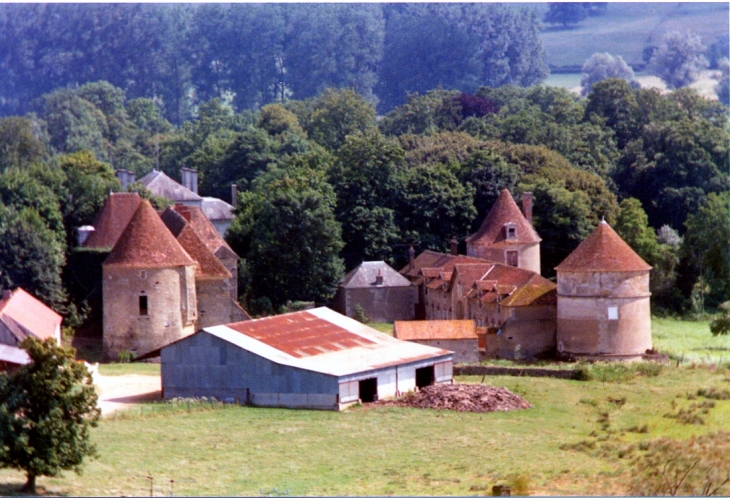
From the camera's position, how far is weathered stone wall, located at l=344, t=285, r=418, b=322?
57.8 meters

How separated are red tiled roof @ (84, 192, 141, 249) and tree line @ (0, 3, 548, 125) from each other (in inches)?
376

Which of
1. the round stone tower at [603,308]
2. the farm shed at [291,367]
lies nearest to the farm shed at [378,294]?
the round stone tower at [603,308]

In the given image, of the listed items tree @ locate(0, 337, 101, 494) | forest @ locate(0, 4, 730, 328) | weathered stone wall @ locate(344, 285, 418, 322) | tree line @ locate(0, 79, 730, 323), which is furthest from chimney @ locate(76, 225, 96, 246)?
tree @ locate(0, 337, 101, 494)

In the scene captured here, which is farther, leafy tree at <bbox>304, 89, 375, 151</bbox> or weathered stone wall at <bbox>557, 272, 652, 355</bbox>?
leafy tree at <bbox>304, 89, 375, 151</bbox>

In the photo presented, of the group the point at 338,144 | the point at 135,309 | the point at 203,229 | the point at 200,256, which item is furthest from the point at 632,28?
the point at 135,309

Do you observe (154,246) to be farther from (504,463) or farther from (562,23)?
(562,23)

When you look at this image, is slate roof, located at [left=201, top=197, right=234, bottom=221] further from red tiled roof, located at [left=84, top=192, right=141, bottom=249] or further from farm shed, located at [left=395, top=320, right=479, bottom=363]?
farm shed, located at [left=395, top=320, right=479, bottom=363]

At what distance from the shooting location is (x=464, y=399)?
39469mm

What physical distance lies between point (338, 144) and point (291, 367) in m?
54.9

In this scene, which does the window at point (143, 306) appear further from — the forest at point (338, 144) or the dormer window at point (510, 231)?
the dormer window at point (510, 231)

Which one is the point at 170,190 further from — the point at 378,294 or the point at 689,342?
the point at 689,342

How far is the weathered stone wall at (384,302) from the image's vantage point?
2277 inches

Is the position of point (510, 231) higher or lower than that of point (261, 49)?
lower

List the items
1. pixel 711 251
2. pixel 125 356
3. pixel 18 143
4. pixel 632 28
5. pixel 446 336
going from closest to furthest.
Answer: pixel 446 336, pixel 125 356, pixel 711 251, pixel 632 28, pixel 18 143
